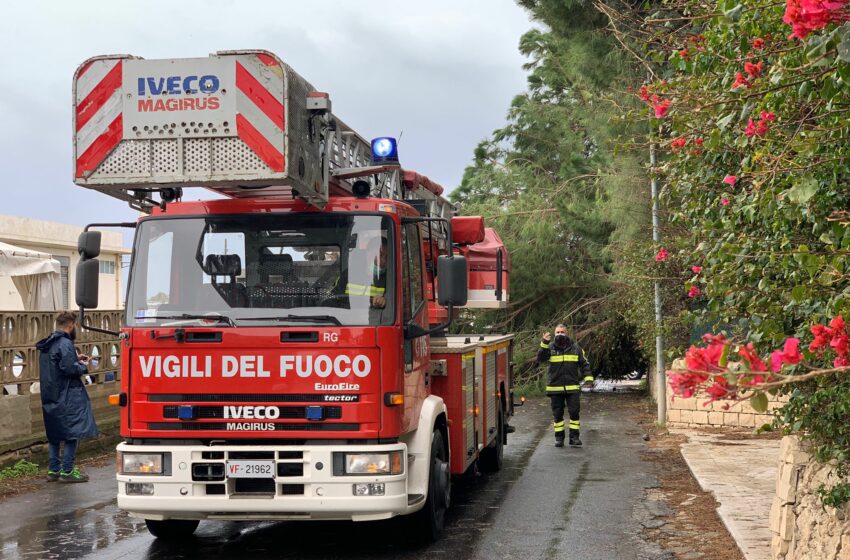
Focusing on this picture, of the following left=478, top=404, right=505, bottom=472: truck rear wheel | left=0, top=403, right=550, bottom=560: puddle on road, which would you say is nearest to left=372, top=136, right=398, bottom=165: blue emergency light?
left=0, top=403, right=550, bottom=560: puddle on road

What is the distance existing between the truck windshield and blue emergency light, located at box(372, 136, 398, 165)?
1351mm

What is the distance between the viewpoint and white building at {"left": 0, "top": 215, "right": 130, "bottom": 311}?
33.4 meters

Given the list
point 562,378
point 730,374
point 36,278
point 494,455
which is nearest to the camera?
point 730,374

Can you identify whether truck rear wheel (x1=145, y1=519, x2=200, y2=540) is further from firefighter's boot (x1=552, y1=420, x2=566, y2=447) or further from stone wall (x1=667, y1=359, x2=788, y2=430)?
stone wall (x1=667, y1=359, x2=788, y2=430)

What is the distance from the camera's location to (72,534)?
8336 millimetres

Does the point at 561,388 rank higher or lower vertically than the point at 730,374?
lower

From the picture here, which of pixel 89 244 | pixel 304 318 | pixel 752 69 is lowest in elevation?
pixel 304 318

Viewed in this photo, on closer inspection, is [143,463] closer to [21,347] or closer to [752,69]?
[752,69]

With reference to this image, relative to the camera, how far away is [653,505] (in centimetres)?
952

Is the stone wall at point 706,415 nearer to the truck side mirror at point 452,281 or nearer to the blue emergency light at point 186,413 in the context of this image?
the truck side mirror at point 452,281

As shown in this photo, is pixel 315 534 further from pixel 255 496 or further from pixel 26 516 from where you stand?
pixel 26 516

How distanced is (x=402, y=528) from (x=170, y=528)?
6.18 ft

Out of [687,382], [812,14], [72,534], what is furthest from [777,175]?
[72,534]

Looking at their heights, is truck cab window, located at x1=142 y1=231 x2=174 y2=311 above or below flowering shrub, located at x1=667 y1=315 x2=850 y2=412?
above
